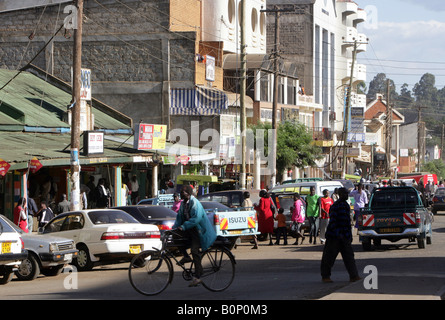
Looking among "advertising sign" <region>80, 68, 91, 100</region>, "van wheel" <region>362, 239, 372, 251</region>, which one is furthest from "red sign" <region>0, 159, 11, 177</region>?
"advertising sign" <region>80, 68, 91, 100</region>

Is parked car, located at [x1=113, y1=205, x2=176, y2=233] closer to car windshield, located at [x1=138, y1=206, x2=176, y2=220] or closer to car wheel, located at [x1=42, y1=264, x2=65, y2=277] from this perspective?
car windshield, located at [x1=138, y1=206, x2=176, y2=220]

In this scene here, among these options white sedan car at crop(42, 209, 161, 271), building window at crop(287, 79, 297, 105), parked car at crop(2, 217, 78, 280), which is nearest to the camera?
parked car at crop(2, 217, 78, 280)

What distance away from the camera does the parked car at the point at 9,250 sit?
51.7 feet

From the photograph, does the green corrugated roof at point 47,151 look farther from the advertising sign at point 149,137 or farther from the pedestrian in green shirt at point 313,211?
the pedestrian in green shirt at point 313,211

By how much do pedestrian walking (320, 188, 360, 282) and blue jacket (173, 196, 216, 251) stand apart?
2.41 metres

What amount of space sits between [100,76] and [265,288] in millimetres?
33246

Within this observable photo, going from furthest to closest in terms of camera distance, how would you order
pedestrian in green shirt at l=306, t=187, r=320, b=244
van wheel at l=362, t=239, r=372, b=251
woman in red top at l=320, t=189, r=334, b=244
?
pedestrian in green shirt at l=306, t=187, r=320, b=244 → woman in red top at l=320, t=189, r=334, b=244 → van wheel at l=362, t=239, r=372, b=251

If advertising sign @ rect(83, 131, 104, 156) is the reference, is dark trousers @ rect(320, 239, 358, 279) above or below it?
below

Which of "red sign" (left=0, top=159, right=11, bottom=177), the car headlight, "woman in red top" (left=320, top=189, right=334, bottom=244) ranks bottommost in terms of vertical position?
the car headlight

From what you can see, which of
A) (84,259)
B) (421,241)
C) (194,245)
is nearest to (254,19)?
(421,241)

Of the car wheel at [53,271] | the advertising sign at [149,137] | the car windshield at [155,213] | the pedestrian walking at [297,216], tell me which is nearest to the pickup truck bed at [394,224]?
the pedestrian walking at [297,216]

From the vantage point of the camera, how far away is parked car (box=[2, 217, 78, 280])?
17047 mm

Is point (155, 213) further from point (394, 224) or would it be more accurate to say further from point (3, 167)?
point (394, 224)
